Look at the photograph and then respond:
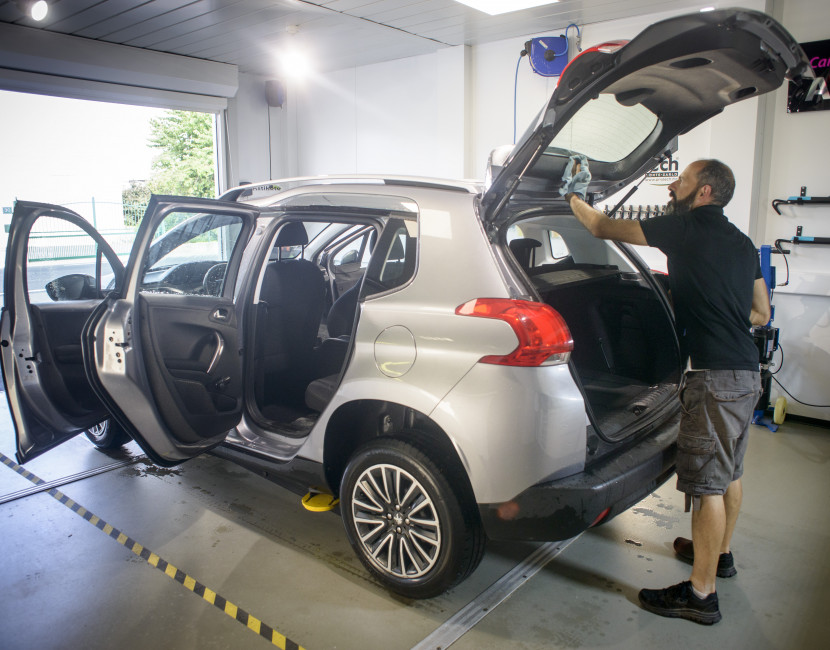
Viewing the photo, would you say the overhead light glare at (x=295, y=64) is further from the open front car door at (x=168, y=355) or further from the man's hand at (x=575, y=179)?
the man's hand at (x=575, y=179)

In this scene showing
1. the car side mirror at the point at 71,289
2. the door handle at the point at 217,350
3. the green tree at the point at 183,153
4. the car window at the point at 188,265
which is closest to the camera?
the door handle at the point at 217,350

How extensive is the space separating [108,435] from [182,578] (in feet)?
5.39

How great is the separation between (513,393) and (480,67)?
516cm

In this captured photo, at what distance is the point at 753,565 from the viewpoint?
2.77 meters

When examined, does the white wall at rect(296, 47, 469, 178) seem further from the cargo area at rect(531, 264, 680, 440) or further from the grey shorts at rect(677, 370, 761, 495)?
the grey shorts at rect(677, 370, 761, 495)

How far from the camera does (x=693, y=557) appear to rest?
2.73 m

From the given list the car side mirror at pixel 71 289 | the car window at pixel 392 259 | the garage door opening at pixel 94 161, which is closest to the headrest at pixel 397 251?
the car window at pixel 392 259

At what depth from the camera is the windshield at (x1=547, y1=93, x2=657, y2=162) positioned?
2.43m

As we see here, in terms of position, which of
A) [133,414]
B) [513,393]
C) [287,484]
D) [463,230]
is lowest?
[287,484]

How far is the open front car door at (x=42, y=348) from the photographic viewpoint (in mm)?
2703

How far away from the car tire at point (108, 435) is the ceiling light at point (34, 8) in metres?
3.25

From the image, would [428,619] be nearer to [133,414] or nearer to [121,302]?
[133,414]

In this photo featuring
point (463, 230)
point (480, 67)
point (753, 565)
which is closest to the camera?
point (463, 230)

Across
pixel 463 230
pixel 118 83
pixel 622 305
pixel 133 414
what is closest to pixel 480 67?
A: pixel 118 83
